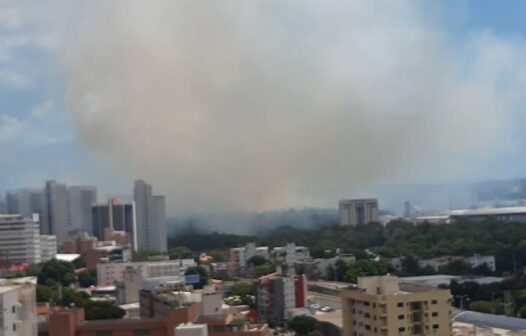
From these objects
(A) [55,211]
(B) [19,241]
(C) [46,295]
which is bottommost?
(C) [46,295]

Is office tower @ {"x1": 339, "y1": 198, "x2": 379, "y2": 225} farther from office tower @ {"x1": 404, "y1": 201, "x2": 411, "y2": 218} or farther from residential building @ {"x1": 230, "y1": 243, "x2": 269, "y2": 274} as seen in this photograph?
office tower @ {"x1": 404, "y1": 201, "x2": 411, "y2": 218}

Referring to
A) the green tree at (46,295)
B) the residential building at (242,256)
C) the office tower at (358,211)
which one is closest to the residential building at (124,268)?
the residential building at (242,256)

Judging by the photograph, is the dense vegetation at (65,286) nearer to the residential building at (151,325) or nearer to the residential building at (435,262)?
the residential building at (151,325)

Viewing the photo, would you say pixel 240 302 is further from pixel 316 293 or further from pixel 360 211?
pixel 360 211

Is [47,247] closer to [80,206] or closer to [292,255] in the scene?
[80,206]

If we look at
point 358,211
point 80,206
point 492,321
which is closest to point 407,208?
point 358,211

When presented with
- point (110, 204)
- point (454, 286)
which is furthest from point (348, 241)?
point (454, 286)
